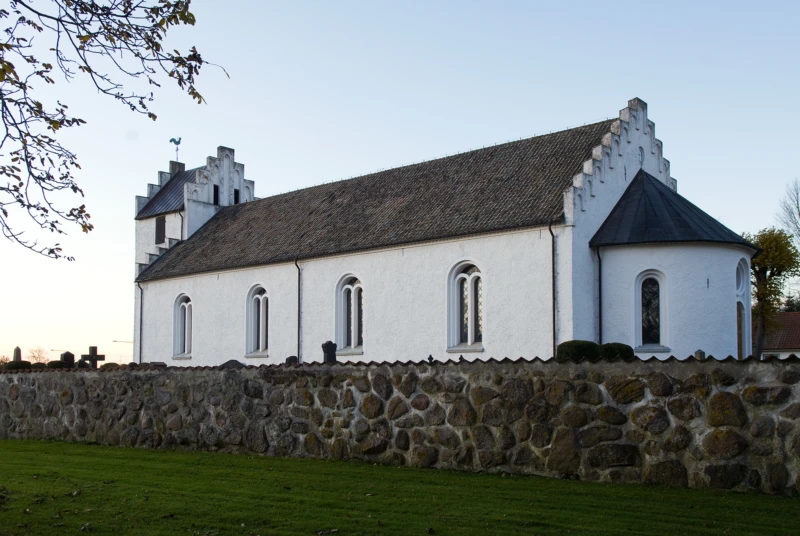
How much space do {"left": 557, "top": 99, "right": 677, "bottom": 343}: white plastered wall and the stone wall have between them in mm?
8831

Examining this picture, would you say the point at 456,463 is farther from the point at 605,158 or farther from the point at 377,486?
the point at 605,158

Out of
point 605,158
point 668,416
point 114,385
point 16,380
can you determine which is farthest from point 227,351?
point 668,416

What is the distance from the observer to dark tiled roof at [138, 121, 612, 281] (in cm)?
2247

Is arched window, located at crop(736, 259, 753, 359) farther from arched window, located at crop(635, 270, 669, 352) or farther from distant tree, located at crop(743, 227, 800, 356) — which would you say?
distant tree, located at crop(743, 227, 800, 356)

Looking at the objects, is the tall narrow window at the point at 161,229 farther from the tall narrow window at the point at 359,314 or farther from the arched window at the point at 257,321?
the tall narrow window at the point at 359,314

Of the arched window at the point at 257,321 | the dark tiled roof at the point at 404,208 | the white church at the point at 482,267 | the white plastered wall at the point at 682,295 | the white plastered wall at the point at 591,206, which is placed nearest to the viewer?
the white plastered wall at the point at 682,295

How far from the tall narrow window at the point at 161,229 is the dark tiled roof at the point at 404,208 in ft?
7.65

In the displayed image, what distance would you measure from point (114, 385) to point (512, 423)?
9260 millimetres

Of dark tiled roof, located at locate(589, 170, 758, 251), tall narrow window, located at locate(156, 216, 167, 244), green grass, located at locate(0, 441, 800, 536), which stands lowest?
green grass, located at locate(0, 441, 800, 536)

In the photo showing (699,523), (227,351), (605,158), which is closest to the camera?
(699,523)

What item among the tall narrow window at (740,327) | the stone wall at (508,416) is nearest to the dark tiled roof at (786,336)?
the tall narrow window at (740,327)

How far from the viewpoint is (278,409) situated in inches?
538

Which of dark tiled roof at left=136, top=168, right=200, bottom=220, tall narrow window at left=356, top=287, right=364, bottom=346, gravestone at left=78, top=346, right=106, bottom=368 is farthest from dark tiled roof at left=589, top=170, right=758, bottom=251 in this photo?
dark tiled roof at left=136, top=168, right=200, bottom=220

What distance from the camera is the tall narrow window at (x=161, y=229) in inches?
1416
